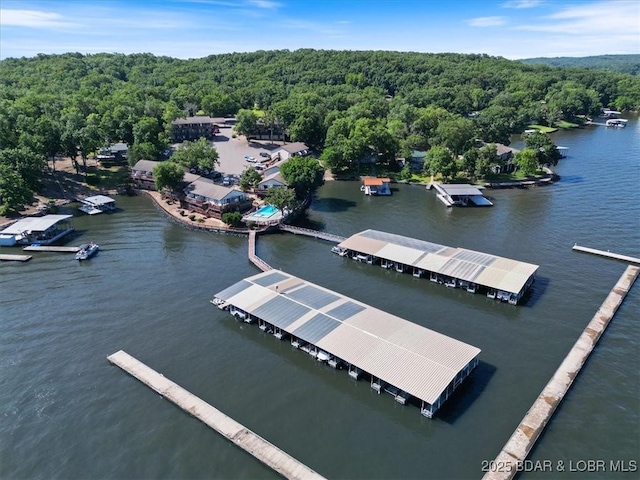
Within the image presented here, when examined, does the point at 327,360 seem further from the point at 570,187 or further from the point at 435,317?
the point at 570,187

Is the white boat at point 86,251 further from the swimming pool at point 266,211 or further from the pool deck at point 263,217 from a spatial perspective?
the swimming pool at point 266,211

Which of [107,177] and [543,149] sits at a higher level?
[543,149]

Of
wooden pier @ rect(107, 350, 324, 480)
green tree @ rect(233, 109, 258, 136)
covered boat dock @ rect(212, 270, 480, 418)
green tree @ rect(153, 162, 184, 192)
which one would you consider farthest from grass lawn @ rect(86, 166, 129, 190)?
wooden pier @ rect(107, 350, 324, 480)

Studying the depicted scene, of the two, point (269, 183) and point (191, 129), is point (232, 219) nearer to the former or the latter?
point (269, 183)

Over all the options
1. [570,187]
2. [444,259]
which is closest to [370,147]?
[570,187]

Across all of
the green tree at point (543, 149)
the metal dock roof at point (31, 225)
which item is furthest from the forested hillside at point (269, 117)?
the green tree at point (543, 149)

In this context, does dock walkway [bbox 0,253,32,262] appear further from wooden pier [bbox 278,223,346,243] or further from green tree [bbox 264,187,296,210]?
wooden pier [bbox 278,223,346,243]

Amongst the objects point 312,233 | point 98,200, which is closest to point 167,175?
point 98,200
